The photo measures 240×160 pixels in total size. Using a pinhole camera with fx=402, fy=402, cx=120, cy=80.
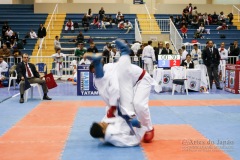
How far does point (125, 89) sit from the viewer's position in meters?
6.57

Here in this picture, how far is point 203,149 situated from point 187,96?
276 inches

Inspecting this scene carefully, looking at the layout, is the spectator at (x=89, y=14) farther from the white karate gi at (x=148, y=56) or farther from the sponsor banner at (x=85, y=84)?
the sponsor banner at (x=85, y=84)

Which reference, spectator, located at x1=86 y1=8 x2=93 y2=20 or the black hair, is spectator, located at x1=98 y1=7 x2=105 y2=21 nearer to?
spectator, located at x1=86 y1=8 x2=93 y2=20

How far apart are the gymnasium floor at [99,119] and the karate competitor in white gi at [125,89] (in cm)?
54

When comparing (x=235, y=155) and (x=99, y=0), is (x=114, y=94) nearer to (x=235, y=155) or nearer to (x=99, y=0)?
(x=235, y=155)

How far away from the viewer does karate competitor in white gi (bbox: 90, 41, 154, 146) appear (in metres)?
6.40

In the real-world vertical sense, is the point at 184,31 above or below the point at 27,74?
above

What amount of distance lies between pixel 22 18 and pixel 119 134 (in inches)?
944

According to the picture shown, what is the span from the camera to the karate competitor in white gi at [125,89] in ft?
21.0

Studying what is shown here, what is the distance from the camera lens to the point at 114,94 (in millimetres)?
6305

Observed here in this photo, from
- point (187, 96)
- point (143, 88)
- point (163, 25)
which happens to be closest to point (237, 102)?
point (187, 96)

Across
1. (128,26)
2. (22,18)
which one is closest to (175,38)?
(128,26)

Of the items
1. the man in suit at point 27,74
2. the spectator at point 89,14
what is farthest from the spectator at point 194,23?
the man in suit at point 27,74

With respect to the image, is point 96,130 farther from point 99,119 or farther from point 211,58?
point 211,58
